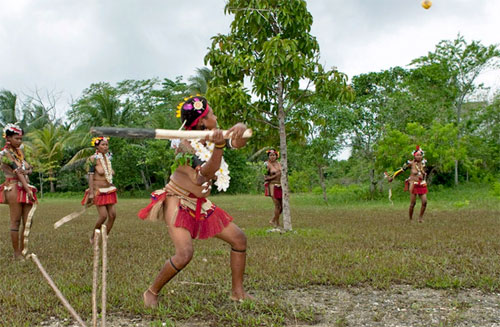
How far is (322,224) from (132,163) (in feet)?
72.0

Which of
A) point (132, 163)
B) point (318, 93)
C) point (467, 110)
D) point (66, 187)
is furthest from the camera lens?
point (66, 187)

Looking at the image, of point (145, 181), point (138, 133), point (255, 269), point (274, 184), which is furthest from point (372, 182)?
point (138, 133)

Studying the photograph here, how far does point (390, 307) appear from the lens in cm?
411

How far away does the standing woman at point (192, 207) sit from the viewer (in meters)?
4.03

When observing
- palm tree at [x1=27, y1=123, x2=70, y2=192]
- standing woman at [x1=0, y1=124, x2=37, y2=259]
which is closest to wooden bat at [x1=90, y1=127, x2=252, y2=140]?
standing woman at [x1=0, y1=124, x2=37, y2=259]

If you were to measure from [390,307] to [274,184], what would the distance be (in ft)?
22.5

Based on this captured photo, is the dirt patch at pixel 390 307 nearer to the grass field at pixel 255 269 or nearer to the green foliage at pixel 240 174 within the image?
the grass field at pixel 255 269

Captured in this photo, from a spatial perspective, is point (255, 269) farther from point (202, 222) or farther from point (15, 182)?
point (15, 182)

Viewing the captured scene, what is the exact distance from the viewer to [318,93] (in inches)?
360

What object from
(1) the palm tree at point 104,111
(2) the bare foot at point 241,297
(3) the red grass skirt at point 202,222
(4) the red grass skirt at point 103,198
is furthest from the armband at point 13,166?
(1) the palm tree at point 104,111

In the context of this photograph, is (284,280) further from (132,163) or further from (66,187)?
(66,187)

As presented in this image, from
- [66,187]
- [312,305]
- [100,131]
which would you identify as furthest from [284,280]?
[66,187]

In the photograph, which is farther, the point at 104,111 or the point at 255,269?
the point at 104,111

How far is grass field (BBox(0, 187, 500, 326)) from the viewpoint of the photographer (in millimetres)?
4020
